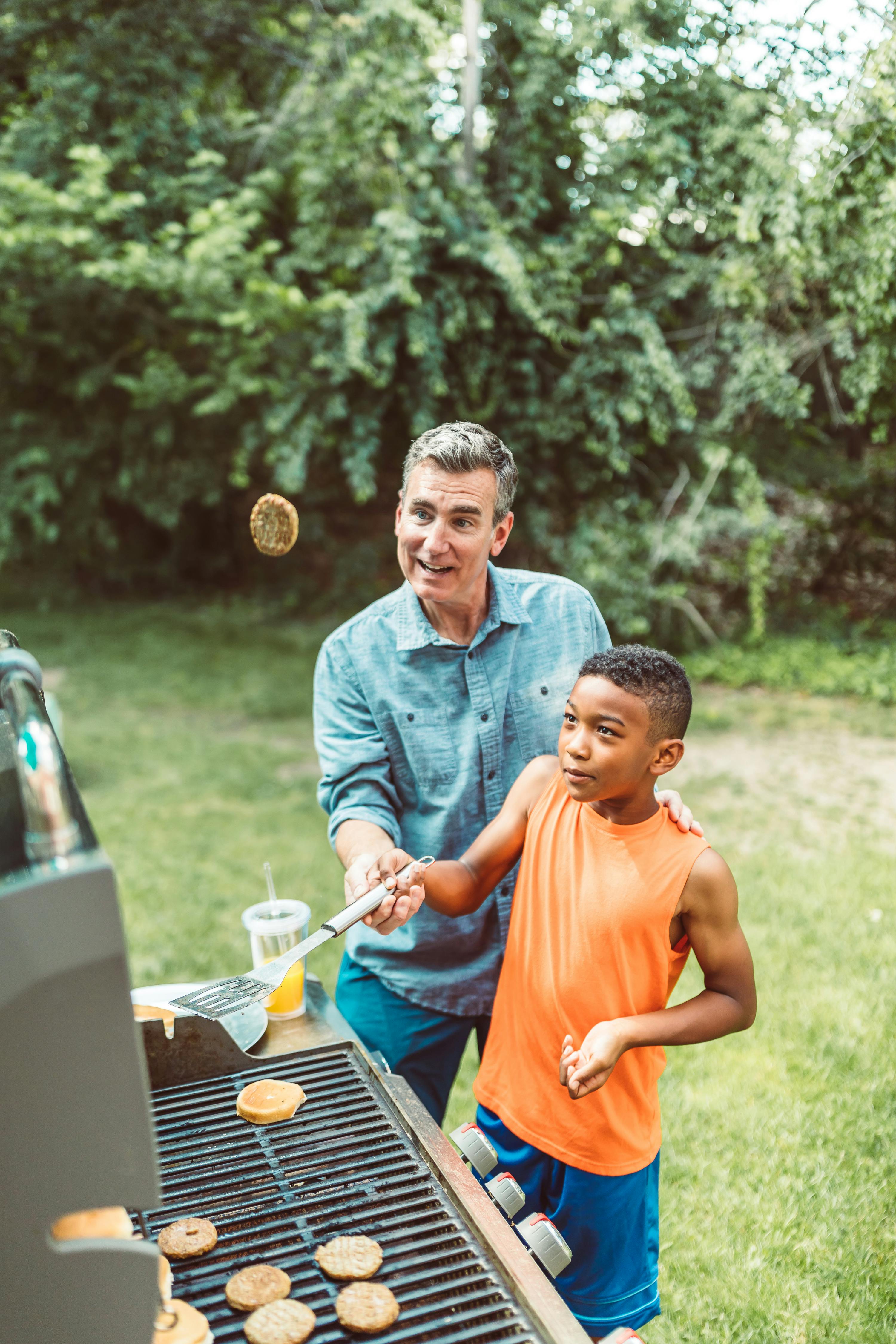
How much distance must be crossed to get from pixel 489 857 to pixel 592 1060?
0.52 meters

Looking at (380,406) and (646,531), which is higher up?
(380,406)

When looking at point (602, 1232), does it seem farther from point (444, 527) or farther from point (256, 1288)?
point (444, 527)

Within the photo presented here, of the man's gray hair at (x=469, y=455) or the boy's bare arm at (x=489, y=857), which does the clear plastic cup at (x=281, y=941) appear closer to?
the boy's bare arm at (x=489, y=857)

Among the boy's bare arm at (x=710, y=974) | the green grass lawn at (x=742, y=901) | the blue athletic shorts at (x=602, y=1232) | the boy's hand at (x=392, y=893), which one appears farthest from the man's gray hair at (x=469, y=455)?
the green grass lawn at (x=742, y=901)

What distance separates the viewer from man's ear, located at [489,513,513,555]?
199cm

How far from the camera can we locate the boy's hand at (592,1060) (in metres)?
1.40

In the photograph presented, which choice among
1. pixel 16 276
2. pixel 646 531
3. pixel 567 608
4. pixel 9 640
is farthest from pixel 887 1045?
pixel 16 276

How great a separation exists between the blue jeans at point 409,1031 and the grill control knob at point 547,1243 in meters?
0.60

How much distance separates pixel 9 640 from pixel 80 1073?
791mm

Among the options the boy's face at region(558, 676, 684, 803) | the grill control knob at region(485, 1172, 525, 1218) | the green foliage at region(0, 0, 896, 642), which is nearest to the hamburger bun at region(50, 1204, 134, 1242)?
the grill control knob at region(485, 1172, 525, 1218)

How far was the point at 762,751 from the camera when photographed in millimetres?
6363

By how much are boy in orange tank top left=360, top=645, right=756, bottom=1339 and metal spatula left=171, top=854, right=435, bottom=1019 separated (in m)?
0.07

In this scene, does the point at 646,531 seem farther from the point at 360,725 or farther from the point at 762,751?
the point at 360,725

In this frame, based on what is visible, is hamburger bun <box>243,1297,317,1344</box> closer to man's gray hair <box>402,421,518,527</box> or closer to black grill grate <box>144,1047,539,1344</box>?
black grill grate <box>144,1047,539,1344</box>
